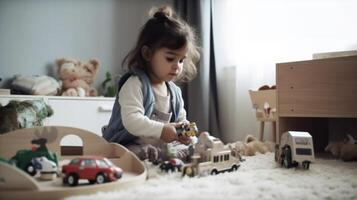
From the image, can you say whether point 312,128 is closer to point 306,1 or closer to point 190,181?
point 306,1

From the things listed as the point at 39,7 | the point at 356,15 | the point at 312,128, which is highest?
the point at 39,7

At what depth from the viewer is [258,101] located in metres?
1.74

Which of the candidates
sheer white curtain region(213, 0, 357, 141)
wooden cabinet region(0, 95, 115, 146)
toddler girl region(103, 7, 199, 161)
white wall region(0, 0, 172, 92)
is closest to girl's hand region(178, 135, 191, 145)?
toddler girl region(103, 7, 199, 161)

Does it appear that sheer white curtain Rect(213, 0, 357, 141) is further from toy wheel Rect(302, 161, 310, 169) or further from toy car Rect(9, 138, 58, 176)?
toy car Rect(9, 138, 58, 176)

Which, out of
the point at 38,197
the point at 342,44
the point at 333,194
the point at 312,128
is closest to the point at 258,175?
the point at 333,194

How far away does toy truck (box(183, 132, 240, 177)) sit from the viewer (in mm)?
790

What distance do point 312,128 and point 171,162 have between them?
97 cm

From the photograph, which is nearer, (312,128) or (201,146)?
(201,146)

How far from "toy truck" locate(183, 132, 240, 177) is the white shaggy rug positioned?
0.07 feet

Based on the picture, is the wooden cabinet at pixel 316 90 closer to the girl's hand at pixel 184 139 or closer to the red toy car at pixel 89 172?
the girl's hand at pixel 184 139

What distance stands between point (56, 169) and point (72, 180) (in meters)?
0.07

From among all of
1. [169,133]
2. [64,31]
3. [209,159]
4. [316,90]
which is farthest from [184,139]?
[64,31]

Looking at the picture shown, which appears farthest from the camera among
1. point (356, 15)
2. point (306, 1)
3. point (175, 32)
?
point (306, 1)

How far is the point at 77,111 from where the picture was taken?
6.49 feet
